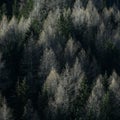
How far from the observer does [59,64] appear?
95500 millimetres

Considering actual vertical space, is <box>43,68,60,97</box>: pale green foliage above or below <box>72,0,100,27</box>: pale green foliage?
below

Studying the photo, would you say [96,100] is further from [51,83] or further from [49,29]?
[49,29]

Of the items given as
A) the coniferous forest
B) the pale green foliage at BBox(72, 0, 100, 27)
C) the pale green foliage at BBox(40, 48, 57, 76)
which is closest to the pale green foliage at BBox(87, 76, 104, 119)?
the coniferous forest

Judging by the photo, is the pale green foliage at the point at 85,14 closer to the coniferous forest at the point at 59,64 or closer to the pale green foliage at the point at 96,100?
the coniferous forest at the point at 59,64

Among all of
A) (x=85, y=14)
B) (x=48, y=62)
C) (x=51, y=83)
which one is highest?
(x=85, y=14)

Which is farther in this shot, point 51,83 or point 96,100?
point 51,83

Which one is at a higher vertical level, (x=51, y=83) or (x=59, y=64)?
(x=59, y=64)

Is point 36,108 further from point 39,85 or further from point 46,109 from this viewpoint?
point 39,85

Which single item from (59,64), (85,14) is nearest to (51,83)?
(59,64)

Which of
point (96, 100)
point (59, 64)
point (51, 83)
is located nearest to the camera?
point (96, 100)

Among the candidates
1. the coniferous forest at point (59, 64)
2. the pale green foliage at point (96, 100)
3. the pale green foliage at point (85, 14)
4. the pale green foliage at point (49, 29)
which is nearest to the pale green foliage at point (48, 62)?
the coniferous forest at point (59, 64)

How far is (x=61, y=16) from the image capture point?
116500 mm

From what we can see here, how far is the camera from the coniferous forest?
79125 mm

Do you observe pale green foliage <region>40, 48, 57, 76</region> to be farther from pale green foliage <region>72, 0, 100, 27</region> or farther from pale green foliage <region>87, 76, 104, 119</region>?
pale green foliage <region>72, 0, 100, 27</region>
